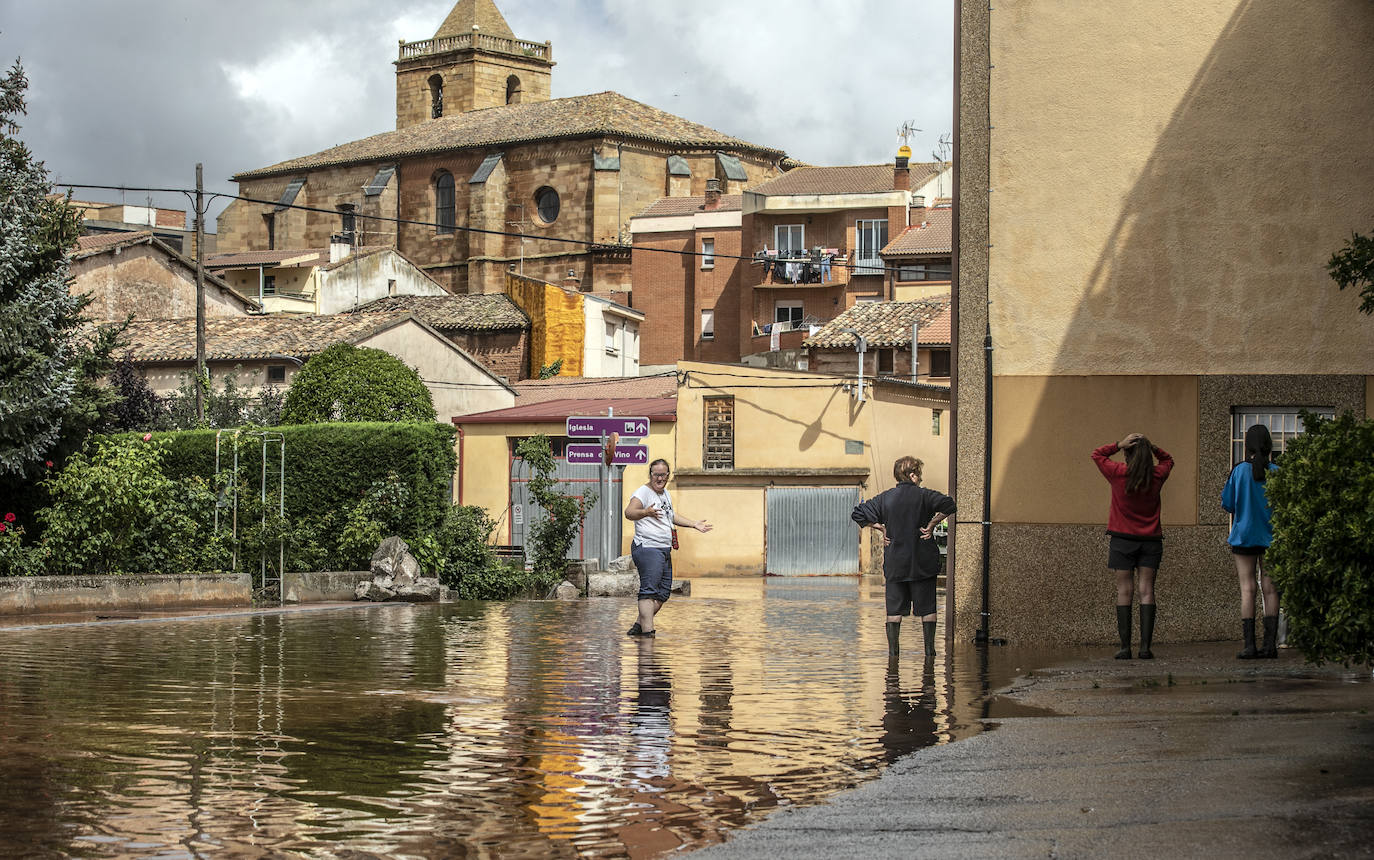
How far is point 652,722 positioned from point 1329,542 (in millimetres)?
3606

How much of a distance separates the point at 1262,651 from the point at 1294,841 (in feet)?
21.5

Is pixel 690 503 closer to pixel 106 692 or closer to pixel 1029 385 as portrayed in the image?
pixel 1029 385

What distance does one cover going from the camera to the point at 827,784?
6.90m

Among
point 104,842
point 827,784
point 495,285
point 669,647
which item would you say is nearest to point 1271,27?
point 669,647

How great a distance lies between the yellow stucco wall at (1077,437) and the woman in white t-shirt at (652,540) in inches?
123

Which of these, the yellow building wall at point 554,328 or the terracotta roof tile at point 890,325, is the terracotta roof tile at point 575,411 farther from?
the yellow building wall at point 554,328

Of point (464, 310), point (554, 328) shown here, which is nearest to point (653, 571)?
point (554, 328)

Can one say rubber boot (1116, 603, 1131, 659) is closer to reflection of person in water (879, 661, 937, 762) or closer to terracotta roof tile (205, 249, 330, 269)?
reflection of person in water (879, 661, 937, 762)

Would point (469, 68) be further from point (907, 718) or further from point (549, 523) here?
point (907, 718)

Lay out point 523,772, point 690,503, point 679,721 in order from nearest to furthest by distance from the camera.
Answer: point 523,772 < point 679,721 < point 690,503

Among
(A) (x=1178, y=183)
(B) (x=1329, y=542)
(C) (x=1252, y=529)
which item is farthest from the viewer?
(A) (x=1178, y=183)

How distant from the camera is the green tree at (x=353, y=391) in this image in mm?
38750

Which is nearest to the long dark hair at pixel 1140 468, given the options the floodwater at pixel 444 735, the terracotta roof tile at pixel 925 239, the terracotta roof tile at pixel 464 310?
the floodwater at pixel 444 735

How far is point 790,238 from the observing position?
69938 mm
